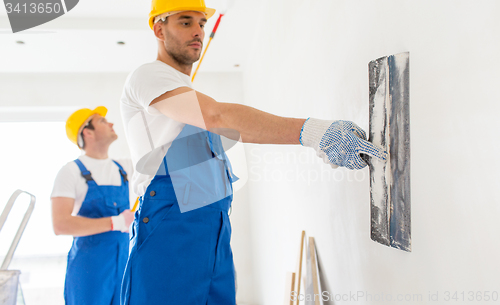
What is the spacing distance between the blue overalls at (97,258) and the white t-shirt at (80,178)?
3cm

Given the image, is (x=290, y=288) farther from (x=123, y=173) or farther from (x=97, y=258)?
(x=123, y=173)

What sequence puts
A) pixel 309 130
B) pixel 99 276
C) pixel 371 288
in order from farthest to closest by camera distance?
1. pixel 99 276
2. pixel 371 288
3. pixel 309 130

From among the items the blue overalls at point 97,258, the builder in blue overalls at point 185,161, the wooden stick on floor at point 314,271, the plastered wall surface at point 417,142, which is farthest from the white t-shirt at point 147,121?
the blue overalls at point 97,258

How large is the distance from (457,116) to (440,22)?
194 mm

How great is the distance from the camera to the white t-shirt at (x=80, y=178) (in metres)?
2.13

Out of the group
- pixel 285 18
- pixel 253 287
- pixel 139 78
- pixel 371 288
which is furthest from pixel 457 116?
pixel 253 287

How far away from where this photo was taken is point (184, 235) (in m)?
1.09

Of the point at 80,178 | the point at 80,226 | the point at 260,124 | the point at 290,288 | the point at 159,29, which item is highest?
the point at 159,29

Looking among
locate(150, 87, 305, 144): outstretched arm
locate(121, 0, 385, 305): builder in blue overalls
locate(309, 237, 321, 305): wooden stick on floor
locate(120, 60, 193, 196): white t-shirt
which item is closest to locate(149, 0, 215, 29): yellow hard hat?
locate(121, 0, 385, 305): builder in blue overalls

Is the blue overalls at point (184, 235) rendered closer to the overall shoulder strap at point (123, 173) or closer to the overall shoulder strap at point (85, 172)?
the overall shoulder strap at point (85, 172)

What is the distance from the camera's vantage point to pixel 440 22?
2.17 feet

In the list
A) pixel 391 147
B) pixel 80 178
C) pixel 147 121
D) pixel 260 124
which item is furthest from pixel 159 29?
pixel 80 178

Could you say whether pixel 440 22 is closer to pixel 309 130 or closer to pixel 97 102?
pixel 309 130

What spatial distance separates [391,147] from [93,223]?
1.89 metres
